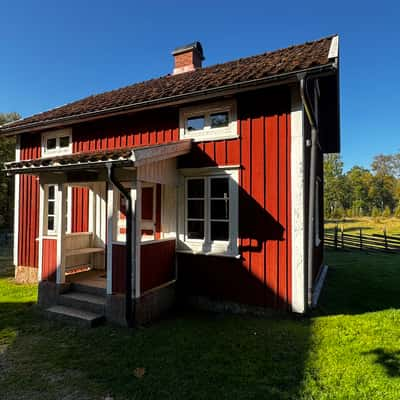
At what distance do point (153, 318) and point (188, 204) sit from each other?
238 centimetres

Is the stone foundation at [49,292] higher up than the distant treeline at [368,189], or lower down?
lower down

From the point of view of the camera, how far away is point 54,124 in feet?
24.3

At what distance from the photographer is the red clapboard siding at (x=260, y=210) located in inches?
200

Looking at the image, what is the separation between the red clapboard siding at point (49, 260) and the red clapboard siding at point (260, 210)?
123 inches

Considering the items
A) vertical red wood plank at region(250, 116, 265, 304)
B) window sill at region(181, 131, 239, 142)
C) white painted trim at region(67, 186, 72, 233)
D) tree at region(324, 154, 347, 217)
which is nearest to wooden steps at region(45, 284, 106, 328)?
white painted trim at region(67, 186, 72, 233)

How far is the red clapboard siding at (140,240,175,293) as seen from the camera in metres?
→ 4.96

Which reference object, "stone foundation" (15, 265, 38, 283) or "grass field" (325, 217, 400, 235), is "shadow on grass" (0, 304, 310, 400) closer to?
"stone foundation" (15, 265, 38, 283)

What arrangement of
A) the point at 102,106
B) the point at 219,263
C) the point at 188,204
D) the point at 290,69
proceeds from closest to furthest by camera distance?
the point at 290,69 < the point at 219,263 < the point at 188,204 < the point at 102,106

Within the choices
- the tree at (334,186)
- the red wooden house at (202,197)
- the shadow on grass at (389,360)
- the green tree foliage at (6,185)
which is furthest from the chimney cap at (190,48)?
the tree at (334,186)

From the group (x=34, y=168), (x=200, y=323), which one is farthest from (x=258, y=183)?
(x=34, y=168)

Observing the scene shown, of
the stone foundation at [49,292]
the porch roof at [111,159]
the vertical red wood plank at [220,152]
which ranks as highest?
the vertical red wood plank at [220,152]

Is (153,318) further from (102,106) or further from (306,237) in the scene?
(102,106)

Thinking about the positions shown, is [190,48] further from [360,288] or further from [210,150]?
[360,288]

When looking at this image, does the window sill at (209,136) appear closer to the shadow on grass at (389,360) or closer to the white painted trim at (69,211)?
the white painted trim at (69,211)
